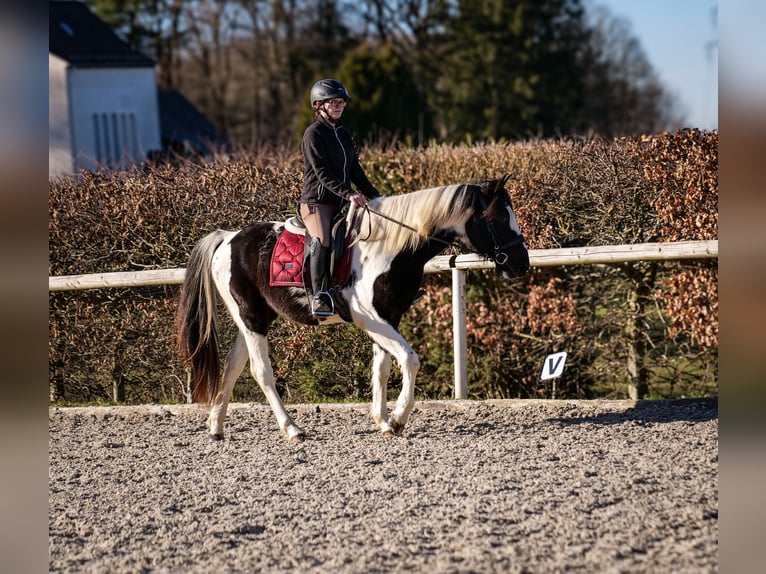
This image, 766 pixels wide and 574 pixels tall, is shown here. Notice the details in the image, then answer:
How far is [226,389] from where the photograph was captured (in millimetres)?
7711

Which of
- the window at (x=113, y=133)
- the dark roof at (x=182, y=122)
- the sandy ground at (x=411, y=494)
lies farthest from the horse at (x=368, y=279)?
the dark roof at (x=182, y=122)

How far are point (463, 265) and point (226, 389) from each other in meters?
2.23

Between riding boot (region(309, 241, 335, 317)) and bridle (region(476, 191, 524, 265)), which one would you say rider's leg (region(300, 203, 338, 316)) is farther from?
bridle (region(476, 191, 524, 265))

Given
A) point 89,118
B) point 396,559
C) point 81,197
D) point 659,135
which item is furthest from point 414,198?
point 89,118

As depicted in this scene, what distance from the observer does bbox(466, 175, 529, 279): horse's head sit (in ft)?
22.3

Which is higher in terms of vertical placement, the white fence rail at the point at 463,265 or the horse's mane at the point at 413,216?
the horse's mane at the point at 413,216

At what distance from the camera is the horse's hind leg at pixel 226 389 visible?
769 centimetres

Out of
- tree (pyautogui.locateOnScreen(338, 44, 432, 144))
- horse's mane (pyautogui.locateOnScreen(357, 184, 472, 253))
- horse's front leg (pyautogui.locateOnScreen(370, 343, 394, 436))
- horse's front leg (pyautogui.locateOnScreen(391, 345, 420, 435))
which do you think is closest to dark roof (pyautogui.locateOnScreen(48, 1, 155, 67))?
tree (pyautogui.locateOnScreen(338, 44, 432, 144))

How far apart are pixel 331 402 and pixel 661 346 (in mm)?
3032

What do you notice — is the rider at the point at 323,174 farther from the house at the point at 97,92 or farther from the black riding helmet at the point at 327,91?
the house at the point at 97,92

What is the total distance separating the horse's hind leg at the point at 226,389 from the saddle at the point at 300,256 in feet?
2.40

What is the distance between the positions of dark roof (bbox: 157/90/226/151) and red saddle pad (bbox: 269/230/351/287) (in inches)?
1286

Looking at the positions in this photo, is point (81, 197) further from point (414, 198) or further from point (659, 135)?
point (659, 135)

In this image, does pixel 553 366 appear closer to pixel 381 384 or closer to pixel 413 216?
pixel 381 384
